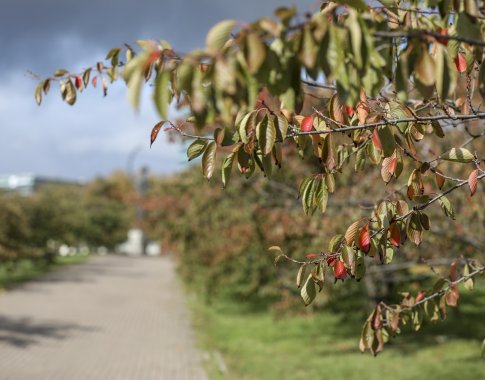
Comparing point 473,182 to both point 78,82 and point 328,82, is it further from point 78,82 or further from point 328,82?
point 78,82

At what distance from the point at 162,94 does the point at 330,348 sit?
33.1 ft

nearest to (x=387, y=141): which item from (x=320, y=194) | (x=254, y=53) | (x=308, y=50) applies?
(x=320, y=194)

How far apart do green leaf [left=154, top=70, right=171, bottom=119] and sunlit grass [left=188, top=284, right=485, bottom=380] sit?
24.7 feet

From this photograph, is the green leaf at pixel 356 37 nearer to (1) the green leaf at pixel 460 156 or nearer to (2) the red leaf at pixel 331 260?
(1) the green leaf at pixel 460 156

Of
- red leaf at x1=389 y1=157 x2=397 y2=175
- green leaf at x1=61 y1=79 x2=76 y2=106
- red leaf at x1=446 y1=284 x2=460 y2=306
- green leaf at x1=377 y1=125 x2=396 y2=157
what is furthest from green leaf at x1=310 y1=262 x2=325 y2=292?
green leaf at x1=61 y1=79 x2=76 y2=106

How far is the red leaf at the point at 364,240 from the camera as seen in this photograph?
2.71 metres

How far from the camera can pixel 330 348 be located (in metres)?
10.8

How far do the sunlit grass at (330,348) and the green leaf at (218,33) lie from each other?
750 centimetres

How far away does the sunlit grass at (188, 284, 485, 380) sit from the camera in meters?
8.69

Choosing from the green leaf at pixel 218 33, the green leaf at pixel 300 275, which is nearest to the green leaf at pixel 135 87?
the green leaf at pixel 218 33

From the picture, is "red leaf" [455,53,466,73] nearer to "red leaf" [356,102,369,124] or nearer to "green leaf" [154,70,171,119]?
"red leaf" [356,102,369,124]

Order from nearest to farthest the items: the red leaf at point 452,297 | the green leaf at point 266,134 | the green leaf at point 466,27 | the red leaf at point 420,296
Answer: the green leaf at point 466,27 → the green leaf at point 266,134 → the red leaf at point 452,297 → the red leaf at point 420,296

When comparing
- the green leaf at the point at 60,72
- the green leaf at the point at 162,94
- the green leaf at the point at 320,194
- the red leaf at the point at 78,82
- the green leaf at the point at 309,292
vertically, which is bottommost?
the green leaf at the point at 309,292

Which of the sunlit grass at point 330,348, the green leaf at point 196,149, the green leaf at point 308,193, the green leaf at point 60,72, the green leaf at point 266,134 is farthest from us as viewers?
the sunlit grass at point 330,348
